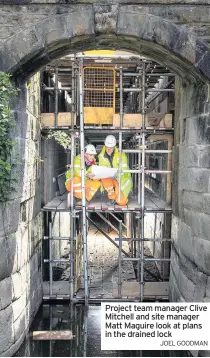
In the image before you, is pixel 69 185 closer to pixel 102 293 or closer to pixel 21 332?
pixel 102 293

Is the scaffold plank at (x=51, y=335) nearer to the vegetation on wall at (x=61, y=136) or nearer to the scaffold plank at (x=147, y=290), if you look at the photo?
the scaffold plank at (x=147, y=290)

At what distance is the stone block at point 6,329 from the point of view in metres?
5.35

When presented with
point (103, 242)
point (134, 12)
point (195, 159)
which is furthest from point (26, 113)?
point (103, 242)

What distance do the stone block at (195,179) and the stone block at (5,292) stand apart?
322cm

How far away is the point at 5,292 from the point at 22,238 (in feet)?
3.42

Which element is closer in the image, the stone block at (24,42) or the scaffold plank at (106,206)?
the stone block at (24,42)

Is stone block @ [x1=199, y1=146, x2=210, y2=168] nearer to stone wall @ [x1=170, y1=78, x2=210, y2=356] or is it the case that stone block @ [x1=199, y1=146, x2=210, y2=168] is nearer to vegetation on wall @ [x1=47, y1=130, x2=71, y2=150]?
stone wall @ [x1=170, y1=78, x2=210, y2=356]

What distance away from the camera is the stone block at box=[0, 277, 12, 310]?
→ 5320mm

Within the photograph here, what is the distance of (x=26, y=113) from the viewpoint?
6.30 m

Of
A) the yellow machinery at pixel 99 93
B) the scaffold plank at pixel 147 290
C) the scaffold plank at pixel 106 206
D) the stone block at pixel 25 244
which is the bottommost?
the scaffold plank at pixel 147 290

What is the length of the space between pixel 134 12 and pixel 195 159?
2.38 metres

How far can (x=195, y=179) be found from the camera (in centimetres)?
585

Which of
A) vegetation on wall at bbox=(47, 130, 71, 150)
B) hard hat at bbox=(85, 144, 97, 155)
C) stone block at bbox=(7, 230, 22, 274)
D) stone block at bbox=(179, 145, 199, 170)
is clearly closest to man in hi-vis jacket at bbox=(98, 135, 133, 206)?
hard hat at bbox=(85, 144, 97, 155)

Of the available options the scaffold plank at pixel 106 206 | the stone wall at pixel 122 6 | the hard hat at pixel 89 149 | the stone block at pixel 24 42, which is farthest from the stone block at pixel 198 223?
the stone block at pixel 24 42
